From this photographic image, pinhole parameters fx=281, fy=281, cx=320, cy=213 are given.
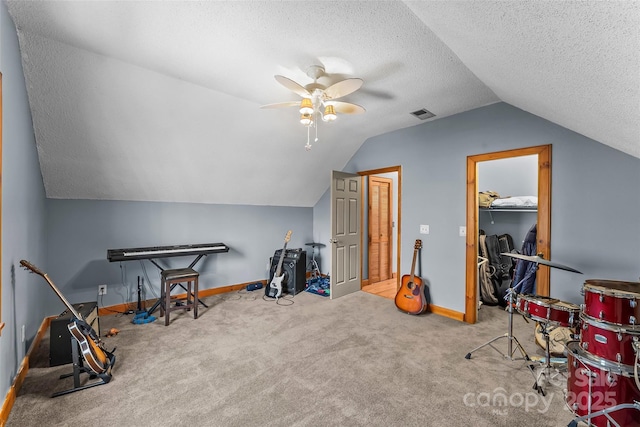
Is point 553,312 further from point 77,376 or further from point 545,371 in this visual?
point 77,376

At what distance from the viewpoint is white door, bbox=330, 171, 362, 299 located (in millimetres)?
4324

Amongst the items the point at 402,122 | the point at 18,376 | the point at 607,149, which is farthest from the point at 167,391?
the point at 607,149

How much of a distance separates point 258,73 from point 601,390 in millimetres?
3316

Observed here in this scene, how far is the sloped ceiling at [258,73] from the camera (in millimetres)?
1376

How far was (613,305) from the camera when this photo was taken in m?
1.60

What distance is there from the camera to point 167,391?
2.04m

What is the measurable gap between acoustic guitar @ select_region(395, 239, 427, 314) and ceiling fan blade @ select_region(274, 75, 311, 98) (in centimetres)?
257

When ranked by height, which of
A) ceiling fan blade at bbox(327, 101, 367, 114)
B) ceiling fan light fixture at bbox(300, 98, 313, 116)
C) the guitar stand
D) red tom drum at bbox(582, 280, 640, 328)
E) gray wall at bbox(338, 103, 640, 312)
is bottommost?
the guitar stand

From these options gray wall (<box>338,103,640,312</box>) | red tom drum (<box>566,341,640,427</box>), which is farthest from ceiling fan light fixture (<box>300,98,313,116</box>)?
red tom drum (<box>566,341,640,427</box>)

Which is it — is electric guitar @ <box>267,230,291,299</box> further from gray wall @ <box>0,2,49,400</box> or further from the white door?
gray wall @ <box>0,2,49,400</box>

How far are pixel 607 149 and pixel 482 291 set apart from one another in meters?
2.30

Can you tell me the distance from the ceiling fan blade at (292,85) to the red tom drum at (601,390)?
2629 millimetres

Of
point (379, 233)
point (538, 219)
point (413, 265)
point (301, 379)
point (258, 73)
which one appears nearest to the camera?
point (301, 379)

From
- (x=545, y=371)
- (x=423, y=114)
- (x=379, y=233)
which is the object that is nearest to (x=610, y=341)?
(x=545, y=371)
